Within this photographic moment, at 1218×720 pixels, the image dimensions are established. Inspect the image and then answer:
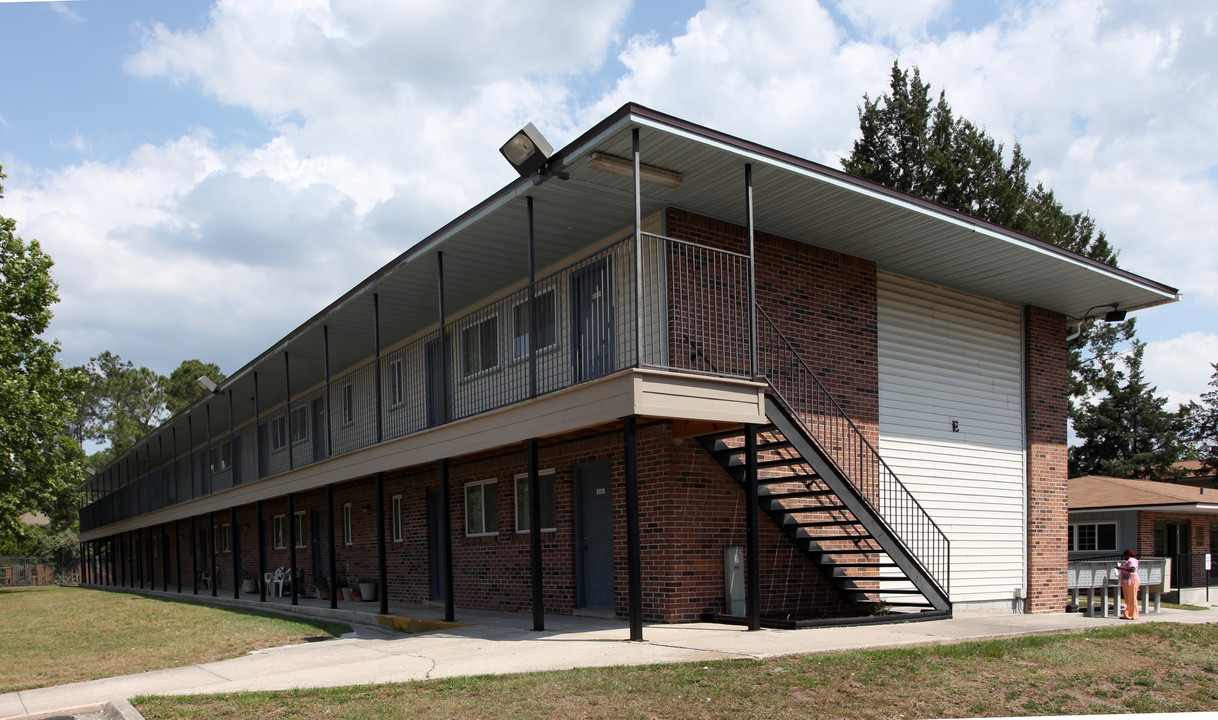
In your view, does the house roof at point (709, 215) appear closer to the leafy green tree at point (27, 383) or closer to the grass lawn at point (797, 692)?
the grass lawn at point (797, 692)

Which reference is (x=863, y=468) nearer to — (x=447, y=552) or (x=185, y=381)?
(x=447, y=552)

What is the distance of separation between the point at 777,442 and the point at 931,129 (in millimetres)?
24809

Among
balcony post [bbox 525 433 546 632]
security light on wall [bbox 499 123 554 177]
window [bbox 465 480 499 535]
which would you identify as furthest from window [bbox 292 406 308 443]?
security light on wall [bbox 499 123 554 177]

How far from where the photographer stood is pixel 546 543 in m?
14.7

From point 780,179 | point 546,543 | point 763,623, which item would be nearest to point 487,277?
point 546,543

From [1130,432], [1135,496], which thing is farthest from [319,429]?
[1130,432]

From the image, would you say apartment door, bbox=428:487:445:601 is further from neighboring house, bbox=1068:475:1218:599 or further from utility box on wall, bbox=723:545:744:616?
neighboring house, bbox=1068:475:1218:599

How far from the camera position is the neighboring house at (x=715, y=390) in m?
11.4

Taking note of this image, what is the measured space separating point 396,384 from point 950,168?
20.7m

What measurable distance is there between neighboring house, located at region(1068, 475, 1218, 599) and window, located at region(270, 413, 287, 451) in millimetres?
20863

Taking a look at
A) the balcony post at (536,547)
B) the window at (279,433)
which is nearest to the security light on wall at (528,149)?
the balcony post at (536,547)

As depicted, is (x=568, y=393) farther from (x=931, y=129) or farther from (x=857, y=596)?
(x=931, y=129)

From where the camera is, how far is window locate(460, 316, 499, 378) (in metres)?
16.1

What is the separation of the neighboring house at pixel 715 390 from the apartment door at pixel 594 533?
44mm
